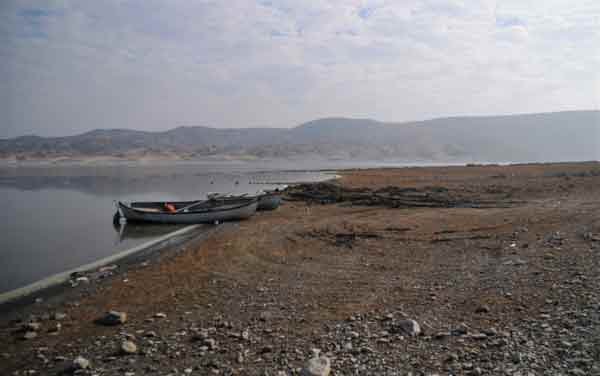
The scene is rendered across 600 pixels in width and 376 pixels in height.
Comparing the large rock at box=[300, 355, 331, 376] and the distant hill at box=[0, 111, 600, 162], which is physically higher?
the distant hill at box=[0, 111, 600, 162]

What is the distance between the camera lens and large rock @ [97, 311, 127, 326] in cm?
745

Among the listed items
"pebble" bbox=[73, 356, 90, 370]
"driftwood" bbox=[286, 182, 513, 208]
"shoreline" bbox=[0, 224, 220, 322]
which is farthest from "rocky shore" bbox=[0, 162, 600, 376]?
"driftwood" bbox=[286, 182, 513, 208]

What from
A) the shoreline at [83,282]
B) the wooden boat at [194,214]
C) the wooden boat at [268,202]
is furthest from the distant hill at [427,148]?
the shoreline at [83,282]

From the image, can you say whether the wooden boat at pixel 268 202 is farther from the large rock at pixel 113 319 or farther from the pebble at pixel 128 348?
the pebble at pixel 128 348

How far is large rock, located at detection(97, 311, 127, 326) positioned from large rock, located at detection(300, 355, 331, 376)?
13.4 ft

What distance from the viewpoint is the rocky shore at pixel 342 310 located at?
18.0ft

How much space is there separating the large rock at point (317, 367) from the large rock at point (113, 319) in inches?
160

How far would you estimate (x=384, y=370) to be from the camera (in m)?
5.17

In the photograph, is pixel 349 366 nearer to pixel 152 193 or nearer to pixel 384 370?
pixel 384 370

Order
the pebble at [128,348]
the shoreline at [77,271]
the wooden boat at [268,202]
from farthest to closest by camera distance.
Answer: the wooden boat at [268,202] < the shoreline at [77,271] < the pebble at [128,348]

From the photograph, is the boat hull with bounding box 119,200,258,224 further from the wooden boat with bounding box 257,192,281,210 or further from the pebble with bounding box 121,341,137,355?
the pebble with bounding box 121,341,137,355

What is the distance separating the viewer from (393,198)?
81.0 ft

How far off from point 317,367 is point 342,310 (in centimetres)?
237

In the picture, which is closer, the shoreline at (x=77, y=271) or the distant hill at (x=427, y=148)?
the shoreline at (x=77, y=271)
